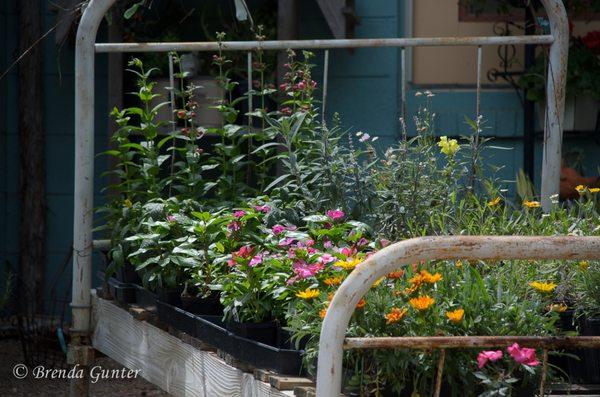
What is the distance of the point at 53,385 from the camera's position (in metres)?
5.36

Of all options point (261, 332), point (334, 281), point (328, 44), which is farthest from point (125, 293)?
point (334, 281)

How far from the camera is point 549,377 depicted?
242cm

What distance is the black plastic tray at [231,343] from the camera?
267cm

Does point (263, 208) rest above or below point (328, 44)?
below

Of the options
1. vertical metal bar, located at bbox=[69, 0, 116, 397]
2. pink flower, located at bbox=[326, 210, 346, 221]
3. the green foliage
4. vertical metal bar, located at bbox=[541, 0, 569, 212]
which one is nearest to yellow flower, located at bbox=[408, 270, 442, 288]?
the green foliage

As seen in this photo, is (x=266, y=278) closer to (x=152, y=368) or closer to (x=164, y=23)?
(x=152, y=368)

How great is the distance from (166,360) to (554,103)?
167cm

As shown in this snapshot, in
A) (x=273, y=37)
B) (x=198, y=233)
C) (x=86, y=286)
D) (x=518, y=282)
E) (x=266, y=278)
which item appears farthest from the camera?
(x=273, y=37)

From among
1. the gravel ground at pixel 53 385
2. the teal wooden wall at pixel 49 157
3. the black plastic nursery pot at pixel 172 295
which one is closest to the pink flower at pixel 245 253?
the black plastic nursery pot at pixel 172 295

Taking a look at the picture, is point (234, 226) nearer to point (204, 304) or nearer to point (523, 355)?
point (204, 304)

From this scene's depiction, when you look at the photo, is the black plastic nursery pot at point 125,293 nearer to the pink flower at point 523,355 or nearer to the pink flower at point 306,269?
the pink flower at point 306,269

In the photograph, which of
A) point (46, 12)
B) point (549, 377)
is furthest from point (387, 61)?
point (549, 377)

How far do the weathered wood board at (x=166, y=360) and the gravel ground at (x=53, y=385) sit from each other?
4.85ft

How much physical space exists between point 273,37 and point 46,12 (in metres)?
1.31
